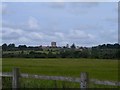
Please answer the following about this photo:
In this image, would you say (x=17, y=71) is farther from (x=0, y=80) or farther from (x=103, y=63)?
(x=103, y=63)

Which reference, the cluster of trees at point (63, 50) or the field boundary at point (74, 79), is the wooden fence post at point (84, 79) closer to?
the field boundary at point (74, 79)

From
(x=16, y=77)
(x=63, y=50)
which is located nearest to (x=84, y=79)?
(x=16, y=77)

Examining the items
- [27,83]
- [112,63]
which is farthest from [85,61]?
[27,83]

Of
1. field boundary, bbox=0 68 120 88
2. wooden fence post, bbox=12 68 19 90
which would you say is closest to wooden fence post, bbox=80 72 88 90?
field boundary, bbox=0 68 120 88

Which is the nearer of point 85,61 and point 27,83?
point 27,83

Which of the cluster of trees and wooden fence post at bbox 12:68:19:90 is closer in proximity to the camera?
wooden fence post at bbox 12:68:19:90

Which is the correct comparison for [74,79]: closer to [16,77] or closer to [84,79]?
[84,79]

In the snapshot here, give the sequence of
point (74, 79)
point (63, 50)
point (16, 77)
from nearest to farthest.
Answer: point (74, 79), point (16, 77), point (63, 50)

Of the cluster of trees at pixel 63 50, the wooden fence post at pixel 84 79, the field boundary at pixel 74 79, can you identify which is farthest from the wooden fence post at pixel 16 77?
the cluster of trees at pixel 63 50

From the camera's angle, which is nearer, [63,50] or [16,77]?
[16,77]

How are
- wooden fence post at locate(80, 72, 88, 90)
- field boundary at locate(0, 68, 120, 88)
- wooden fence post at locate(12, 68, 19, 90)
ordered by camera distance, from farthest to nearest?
1. wooden fence post at locate(12, 68, 19, 90)
2. wooden fence post at locate(80, 72, 88, 90)
3. field boundary at locate(0, 68, 120, 88)

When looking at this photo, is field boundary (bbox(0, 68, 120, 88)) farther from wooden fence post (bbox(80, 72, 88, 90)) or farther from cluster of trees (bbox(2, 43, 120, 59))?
cluster of trees (bbox(2, 43, 120, 59))

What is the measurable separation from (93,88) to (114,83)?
6.92 ft

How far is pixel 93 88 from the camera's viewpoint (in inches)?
430
